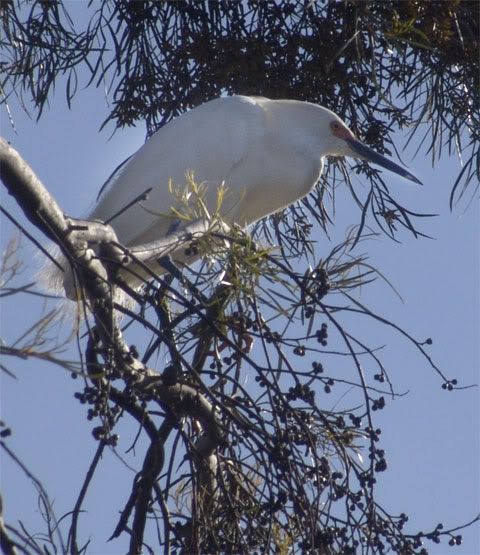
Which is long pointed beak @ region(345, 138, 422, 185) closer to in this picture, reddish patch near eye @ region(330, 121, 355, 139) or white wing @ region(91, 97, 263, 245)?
reddish patch near eye @ region(330, 121, 355, 139)

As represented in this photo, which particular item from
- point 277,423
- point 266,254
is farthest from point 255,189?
point 277,423

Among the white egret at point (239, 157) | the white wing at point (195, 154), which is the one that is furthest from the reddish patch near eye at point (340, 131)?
the white wing at point (195, 154)

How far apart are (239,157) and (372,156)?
0.92ft

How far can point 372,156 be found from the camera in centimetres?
240

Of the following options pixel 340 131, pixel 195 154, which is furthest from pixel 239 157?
pixel 340 131

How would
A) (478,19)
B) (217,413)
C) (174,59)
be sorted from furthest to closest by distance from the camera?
(174,59) → (478,19) → (217,413)

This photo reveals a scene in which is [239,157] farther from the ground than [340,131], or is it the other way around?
[340,131]

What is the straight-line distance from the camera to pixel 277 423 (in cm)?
120

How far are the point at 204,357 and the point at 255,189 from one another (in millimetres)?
909

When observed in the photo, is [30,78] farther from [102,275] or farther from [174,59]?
[102,275]

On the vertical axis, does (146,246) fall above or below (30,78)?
below

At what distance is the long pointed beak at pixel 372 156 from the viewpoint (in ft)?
7.88

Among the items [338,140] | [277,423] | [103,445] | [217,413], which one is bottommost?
[103,445]

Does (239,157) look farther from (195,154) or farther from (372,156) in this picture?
(372,156)
